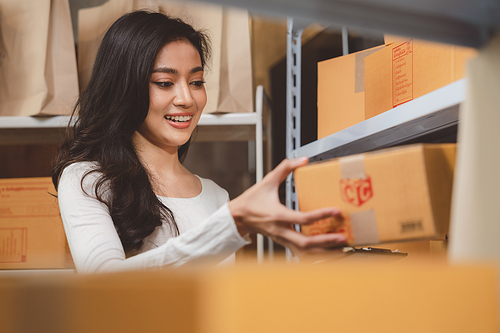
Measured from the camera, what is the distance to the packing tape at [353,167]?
434 millimetres

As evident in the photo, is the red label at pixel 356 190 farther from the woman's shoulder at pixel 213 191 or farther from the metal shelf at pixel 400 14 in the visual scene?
the woman's shoulder at pixel 213 191

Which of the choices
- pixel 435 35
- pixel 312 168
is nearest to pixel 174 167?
pixel 312 168

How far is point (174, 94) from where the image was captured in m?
1.10

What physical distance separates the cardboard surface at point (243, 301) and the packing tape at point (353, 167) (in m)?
0.22

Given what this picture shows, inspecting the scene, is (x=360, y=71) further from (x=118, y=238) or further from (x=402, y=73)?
(x=118, y=238)

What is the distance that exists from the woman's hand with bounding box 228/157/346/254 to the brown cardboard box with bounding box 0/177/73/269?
3.54ft

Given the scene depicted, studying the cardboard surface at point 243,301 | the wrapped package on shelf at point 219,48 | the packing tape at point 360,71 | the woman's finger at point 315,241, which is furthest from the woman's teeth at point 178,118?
the cardboard surface at point 243,301

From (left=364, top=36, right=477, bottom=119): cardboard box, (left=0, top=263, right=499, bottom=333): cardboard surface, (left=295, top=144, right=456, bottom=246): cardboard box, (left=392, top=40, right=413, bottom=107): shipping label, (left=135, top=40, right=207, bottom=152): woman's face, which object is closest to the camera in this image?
(left=0, top=263, right=499, bottom=333): cardboard surface

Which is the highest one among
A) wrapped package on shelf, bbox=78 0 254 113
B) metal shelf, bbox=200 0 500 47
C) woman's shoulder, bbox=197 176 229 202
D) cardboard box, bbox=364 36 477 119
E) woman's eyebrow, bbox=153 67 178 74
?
wrapped package on shelf, bbox=78 0 254 113

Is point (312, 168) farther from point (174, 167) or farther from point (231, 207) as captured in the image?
point (174, 167)

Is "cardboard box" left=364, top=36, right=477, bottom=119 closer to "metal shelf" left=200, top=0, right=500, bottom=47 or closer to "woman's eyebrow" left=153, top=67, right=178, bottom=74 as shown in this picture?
"metal shelf" left=200, top=0, right=500, bottom=47

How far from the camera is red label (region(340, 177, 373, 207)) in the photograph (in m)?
0.44

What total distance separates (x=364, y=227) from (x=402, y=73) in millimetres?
461

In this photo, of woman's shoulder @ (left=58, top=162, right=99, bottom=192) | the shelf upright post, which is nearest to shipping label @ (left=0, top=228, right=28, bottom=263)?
woman's shoulder @ (left=58, top=162, right=99, bottom=192)
